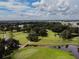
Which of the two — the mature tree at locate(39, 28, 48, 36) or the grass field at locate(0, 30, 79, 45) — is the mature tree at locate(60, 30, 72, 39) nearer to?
the grass field at locate(0, 30, 79, 45)

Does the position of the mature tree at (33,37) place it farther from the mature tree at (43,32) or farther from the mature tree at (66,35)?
the mature tree at (66,35)

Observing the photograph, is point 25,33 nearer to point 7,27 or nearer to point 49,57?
point 7,27

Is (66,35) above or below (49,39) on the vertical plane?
above

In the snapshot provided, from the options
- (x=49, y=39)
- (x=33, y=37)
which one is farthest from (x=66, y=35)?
(x=33, y=37)

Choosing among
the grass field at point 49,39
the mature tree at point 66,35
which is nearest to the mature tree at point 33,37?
the grass field at point 49,39

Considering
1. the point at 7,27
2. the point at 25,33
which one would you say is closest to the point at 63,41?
the point at 25,33

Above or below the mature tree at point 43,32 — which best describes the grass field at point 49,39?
Result: below

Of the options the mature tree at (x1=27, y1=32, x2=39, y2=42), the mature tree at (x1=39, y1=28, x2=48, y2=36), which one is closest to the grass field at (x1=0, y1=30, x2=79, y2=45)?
the mature tree at (x1=27, y1=32, x2=39, y2=42)

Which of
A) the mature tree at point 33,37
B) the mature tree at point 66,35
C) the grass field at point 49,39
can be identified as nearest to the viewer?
the grass field at point 49,39

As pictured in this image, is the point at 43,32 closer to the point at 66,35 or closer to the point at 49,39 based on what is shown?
the point at 49,39

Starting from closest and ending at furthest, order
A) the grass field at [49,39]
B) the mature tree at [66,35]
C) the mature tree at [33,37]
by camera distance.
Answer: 1. the grass field at [49,39]
2. the mature tree at [33,37]
3. the mature tree at [66,35]

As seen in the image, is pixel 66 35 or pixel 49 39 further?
pixel 66 35
